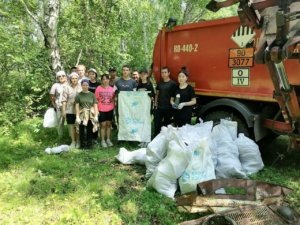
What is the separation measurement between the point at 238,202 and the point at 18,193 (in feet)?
8.14

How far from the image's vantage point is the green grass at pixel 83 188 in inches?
153

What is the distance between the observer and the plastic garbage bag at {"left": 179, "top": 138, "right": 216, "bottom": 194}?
4422 mm

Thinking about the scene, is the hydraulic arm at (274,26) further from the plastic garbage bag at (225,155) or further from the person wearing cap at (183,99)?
the person wearing cap at (183,99)

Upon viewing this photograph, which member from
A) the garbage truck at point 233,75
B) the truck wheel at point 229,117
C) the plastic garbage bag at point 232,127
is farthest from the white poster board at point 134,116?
the plastic garbage bag at point 232,127

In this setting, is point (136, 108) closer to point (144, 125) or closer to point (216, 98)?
point (144, 125)

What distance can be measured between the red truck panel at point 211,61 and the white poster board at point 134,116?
71 cm

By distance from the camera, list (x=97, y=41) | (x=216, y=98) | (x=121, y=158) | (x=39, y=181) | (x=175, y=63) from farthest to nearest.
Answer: (x=97, y=41) < (x=175, y=63) < (x=216, y=98) < (x=121, y=158) < (x=39, y=181)

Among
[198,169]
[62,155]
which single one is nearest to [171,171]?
[198,169]

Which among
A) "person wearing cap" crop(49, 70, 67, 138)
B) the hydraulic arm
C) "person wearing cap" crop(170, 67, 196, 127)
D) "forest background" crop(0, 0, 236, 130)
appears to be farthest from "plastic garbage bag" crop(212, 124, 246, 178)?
"forest background" crop(0, 0, 236, 130)

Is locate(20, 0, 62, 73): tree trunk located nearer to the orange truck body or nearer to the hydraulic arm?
the orange truck body

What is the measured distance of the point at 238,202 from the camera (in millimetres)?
3926

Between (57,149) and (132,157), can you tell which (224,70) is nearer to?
(132,157)

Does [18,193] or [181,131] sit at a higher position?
[181,131]

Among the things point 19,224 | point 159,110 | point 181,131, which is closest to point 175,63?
point 159,110
